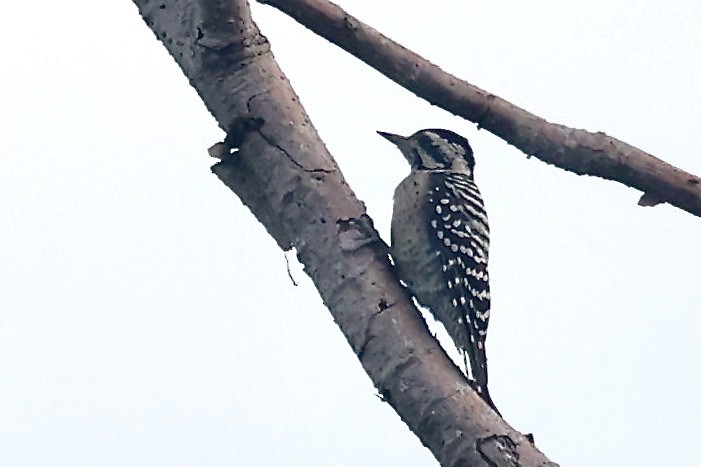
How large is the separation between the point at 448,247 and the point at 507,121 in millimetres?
2057

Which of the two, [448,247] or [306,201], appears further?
[448,247]

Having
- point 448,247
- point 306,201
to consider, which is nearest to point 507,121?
point 306,201

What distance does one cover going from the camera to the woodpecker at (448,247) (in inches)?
218

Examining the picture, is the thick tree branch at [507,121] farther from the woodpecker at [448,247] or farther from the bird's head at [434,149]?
the bird's head at [434,149]

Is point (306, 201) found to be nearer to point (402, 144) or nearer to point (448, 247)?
point (448, 247)

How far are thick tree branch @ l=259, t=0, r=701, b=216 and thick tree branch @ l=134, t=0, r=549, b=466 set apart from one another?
26 centimetres

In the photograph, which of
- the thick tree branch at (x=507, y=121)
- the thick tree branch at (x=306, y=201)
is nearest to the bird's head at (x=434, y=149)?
the thick tree branch at (x=507, y=121)

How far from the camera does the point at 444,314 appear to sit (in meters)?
5.67

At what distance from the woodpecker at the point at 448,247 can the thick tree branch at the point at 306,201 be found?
1895mm

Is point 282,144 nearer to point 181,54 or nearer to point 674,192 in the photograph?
point 181,54

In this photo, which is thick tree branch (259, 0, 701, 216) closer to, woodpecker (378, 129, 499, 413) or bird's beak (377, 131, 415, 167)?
woodpecker (378, 129, 499, 413)

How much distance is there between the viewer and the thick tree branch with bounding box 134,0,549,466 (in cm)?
298

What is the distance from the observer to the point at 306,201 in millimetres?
3445

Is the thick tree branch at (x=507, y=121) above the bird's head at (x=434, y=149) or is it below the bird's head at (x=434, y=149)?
below
